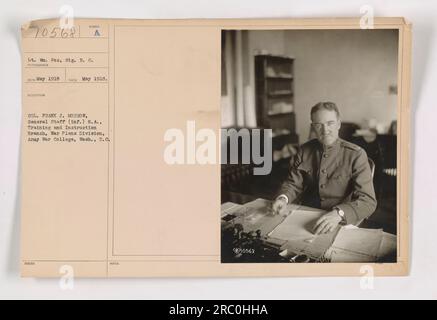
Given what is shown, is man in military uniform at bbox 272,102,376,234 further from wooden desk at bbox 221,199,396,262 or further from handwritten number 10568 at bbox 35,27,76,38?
handwritten number 10568 at bbox 35,27,76,38

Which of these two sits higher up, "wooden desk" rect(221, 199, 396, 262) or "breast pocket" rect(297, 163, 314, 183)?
"breast pocket" rect(297, 163, 314, 183)

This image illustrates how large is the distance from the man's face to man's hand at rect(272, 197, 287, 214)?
96mm

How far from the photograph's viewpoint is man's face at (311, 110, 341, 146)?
0.60 meters

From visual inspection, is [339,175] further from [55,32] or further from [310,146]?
[55,32]

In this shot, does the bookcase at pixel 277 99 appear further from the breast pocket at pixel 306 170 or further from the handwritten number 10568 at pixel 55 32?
the handwritten number 10568 at pixel 55 32

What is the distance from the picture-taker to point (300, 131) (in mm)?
593

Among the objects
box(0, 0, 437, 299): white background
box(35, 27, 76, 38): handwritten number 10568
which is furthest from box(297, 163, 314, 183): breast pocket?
box(35, 27, 76, 38): handwritten number 10568

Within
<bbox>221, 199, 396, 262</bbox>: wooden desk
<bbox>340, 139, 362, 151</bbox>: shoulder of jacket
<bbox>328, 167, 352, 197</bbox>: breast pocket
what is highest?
<bbox>340, 139, 362, 151</bbox>: shoulder of jacket

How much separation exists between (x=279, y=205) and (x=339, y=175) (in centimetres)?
9

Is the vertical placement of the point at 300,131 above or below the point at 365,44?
below
